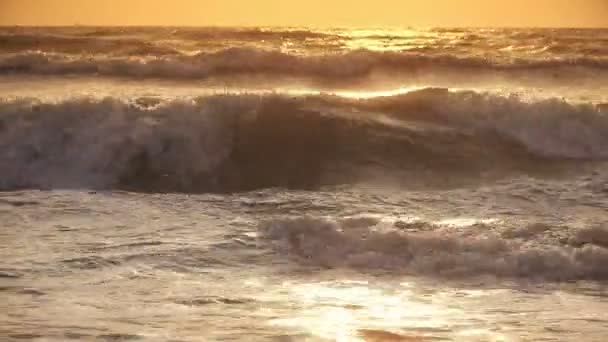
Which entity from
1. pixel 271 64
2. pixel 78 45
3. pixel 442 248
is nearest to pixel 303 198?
pixel 442 248

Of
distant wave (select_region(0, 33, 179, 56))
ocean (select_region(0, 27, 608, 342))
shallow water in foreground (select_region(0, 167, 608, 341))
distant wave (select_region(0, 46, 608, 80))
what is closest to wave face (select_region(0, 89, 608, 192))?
ocean (select_region(0, 27, 608, 342))

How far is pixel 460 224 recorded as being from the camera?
5.98 metres

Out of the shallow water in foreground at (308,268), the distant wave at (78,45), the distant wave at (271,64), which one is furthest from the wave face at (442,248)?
the distant wave at (78,45)

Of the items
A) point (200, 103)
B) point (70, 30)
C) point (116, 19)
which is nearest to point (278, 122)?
point (200, 103)

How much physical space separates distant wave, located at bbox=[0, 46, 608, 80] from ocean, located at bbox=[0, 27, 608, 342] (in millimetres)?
38

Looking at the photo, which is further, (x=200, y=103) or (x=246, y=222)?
(x=200, y=103)

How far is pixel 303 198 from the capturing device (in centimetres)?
732

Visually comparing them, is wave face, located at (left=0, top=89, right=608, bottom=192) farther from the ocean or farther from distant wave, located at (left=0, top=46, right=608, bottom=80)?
distant wave, located at (left=0, top=46, right=608, bottom=80)

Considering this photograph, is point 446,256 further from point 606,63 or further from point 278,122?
point 606,63

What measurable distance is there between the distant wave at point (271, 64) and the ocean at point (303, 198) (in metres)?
0.04

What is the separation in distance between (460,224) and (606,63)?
10.1 m

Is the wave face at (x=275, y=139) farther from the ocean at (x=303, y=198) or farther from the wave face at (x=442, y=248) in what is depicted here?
the wave face at (x=442, y=248)

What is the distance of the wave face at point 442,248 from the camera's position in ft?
16.9

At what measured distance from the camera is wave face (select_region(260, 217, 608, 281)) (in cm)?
515
